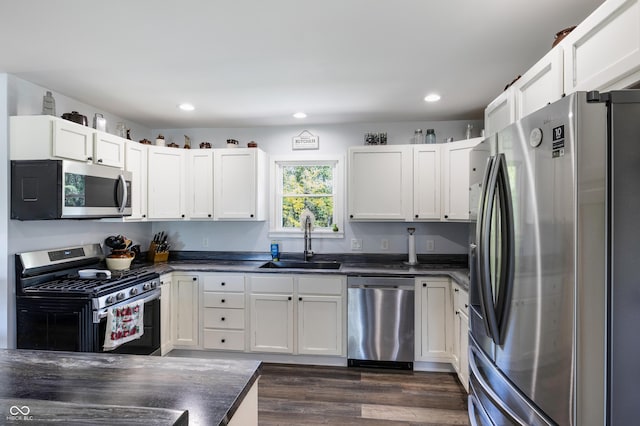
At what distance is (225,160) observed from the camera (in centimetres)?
364

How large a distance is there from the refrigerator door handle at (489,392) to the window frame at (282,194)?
2175 mm

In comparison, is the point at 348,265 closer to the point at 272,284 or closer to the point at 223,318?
the point at 272,284

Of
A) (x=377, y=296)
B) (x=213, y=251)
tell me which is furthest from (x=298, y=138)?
(x=377, y=296)

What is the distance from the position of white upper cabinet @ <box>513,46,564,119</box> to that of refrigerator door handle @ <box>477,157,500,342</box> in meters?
0.46

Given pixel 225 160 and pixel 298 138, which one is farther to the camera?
pixel 298 138

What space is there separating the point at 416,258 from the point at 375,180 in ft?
3.14

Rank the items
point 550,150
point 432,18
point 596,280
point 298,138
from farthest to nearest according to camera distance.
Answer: point 298,138 < point 432,18 < point 550,150 < point 596,280

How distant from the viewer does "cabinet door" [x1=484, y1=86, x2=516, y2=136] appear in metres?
2.00

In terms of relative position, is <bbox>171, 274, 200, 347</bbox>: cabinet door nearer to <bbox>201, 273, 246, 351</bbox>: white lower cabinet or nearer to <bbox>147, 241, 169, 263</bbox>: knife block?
<bbox>201, 273, 246, 351</bbox>: white lower cabinet

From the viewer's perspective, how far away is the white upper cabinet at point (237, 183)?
3.62m

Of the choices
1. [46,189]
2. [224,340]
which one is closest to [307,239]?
[224,340]

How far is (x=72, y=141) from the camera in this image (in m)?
2.61

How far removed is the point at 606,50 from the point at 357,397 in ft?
8.61

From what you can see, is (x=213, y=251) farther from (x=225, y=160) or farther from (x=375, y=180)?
(x=375, y=180)
